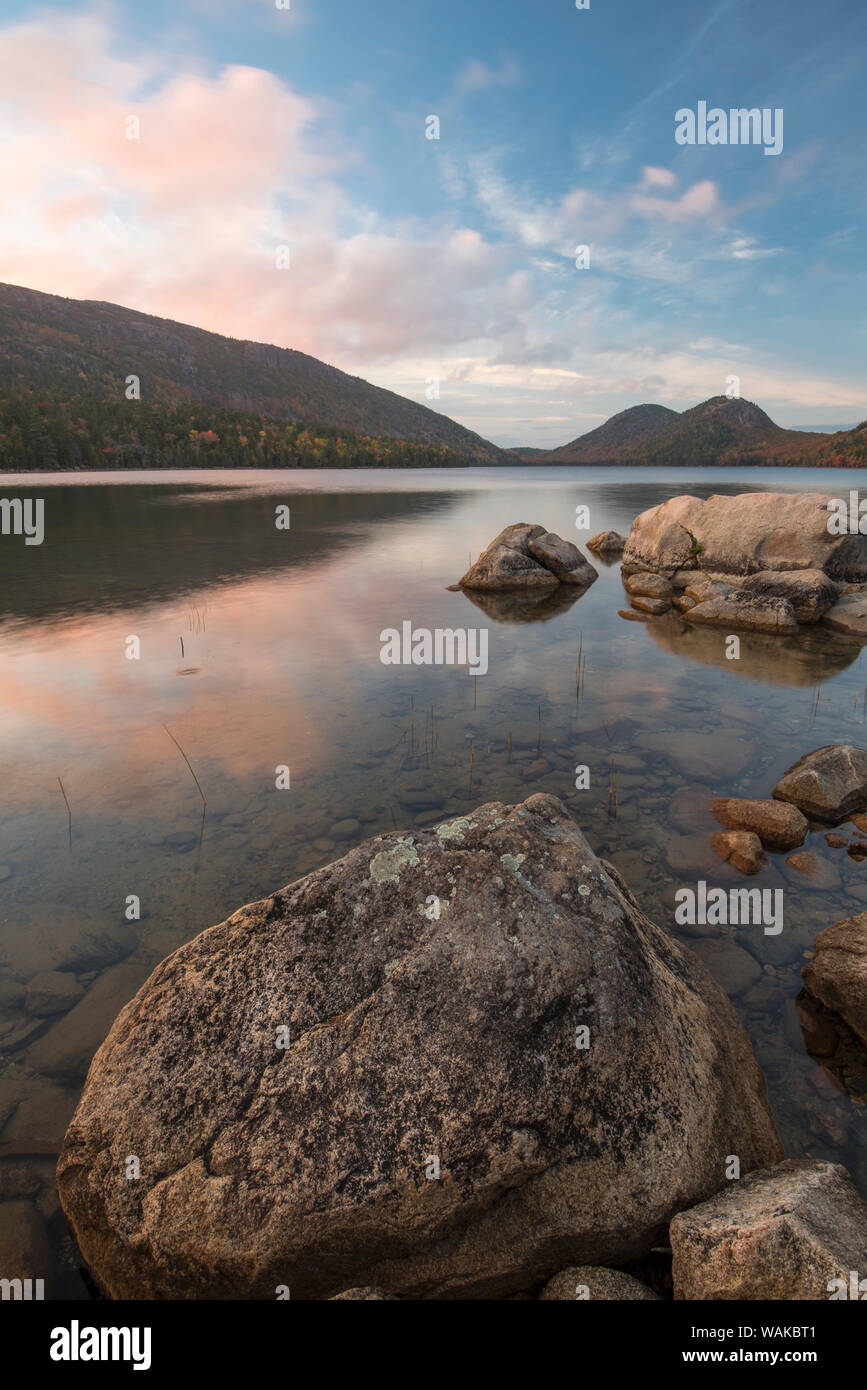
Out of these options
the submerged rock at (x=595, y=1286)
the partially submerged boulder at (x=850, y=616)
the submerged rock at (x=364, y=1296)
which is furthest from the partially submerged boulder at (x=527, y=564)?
the submerged rock at (x=364, y=1296)

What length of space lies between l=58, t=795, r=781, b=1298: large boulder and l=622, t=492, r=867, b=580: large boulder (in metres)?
22.4

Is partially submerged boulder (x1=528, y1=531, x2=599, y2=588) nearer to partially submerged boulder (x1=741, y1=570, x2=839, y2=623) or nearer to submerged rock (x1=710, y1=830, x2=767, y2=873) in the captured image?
partially submerged boulder (x1=741, y1=570, x2=839, y2=623)

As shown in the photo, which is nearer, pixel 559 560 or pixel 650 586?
pixel 650 586

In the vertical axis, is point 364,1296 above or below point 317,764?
below

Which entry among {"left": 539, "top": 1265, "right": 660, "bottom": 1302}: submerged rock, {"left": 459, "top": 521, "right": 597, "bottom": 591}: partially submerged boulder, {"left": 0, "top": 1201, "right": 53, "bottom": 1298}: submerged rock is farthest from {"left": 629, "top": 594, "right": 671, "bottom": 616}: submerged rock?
{"left": 0, "top": 1201, "right": 53, "bottom": 1298}: submerged rock

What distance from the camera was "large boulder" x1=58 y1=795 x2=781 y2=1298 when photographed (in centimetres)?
399

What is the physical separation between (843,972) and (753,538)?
21.8 m

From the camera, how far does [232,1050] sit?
4586mm

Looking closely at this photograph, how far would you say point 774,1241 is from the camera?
11.3 ft

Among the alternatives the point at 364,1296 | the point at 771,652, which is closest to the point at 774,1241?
the point at 364,1296

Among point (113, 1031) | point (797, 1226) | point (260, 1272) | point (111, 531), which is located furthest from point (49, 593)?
point (797, 1226)

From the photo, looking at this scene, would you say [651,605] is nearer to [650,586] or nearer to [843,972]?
[650,586]

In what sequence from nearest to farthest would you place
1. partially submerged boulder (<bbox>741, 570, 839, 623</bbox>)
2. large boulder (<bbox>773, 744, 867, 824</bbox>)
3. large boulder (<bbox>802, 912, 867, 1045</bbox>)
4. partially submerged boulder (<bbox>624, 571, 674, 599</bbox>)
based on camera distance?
large boulder (<bbox>802, 912, 867, 1045</bbox>)
large boulder (<bbox>773, 744, 867, 824</bbox>)
partially submerged boulder (<bbox>741, 570, 839, 623</bbox>)
partially submerged boulder (<bbox>624, 571, 674, 599</bbox>)

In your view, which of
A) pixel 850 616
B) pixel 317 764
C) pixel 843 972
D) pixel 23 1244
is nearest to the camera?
pixel 23 1244
